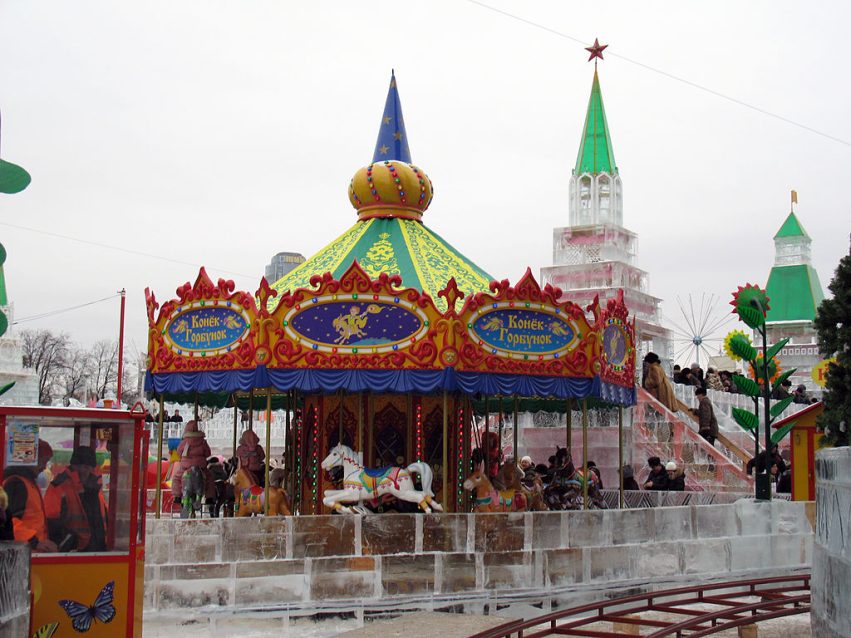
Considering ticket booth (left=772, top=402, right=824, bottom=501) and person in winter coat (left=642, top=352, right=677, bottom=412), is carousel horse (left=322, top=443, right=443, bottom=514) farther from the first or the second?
person in winter coat (left=642, top=352, right=677, bottom=412)

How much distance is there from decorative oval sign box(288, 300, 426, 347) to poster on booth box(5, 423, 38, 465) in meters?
7.57

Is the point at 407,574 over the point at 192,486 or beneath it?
beneath

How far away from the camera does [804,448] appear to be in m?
20.0

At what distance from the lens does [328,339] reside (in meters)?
16.5

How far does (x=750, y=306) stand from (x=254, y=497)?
942 centimetres

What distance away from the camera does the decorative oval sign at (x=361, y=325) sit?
1642 centimetres

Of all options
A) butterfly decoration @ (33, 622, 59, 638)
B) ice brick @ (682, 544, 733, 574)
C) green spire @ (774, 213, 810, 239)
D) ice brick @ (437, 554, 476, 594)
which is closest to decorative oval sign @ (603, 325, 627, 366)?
ice brick @ (682, 544, 733, 574)

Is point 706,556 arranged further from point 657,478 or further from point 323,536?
point 323,536

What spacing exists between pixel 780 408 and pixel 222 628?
440 inches

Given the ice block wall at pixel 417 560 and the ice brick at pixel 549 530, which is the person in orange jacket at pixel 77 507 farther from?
the ice brick at pixel 549 530

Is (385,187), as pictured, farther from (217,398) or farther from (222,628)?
(222,628)

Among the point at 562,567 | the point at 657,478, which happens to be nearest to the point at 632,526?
the point at 562,567

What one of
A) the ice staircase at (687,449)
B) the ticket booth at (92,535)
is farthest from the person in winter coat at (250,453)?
the ice staircase at (687,449)

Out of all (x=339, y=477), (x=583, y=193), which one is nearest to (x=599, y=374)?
(x=339, y=477)
